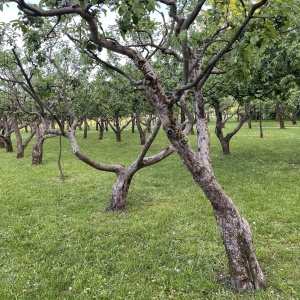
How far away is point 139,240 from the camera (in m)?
5.77

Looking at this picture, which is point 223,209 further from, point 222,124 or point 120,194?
point 222,124

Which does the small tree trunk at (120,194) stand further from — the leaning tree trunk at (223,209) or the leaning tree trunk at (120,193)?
the leaning tree trunk at (223,209)

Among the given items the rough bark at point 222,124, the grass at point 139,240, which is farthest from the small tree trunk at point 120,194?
the rough bark at point 222,124

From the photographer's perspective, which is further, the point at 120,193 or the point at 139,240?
the point at 120,193

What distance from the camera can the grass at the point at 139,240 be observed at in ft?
13.6

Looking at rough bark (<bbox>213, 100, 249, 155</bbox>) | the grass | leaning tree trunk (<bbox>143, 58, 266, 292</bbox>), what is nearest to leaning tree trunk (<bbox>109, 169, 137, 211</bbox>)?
the grass

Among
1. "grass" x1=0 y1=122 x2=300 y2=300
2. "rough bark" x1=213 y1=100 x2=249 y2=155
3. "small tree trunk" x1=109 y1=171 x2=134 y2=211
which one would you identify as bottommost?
"grass" x1=0 y1=122 x2=300 y2=300

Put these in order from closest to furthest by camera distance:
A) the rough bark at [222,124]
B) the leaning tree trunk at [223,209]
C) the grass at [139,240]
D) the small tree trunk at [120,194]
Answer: the leaning tree trunk at [223,209]
the grass at [139,240]
the small tree trunk at [120,194]
the rough bark at [222,124]

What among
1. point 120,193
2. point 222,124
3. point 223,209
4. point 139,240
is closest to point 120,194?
point 120,193

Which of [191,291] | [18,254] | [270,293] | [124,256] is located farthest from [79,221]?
[270,293]

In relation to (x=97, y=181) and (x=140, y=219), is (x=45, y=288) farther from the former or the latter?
(x=97, y=181)

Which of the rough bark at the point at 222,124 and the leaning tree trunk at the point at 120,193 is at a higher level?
the rough bark at the point at 222,124

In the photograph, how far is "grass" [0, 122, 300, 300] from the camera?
415 centimetres

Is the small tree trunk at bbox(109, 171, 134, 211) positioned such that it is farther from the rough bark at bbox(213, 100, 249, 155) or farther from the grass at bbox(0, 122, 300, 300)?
the rough bark at bbox(213, 100, 249, 155)
